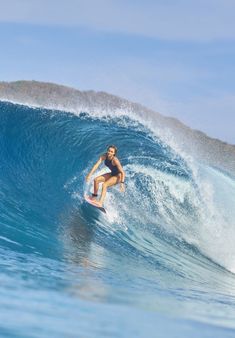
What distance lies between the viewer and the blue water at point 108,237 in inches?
214

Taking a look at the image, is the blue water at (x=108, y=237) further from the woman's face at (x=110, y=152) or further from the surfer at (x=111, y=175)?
the woman's face at (x=110, y=152)

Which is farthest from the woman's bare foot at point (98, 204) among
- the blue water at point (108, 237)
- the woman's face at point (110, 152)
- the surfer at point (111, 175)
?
the woman's face at point (110, 152)

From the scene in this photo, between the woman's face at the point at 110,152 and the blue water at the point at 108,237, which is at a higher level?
the woman's face at the point at 110,152

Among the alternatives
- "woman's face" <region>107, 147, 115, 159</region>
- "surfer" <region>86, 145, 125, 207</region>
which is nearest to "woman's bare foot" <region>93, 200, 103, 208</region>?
"surfer" <region>86, 145, 125, 207</region>

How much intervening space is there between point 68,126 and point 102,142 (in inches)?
47.0


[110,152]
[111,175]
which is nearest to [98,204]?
[111,175]

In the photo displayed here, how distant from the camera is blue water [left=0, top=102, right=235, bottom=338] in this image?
17.8 feet

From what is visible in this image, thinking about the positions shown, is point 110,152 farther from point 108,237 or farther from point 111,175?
point 108,237

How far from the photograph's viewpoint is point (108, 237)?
11.0m

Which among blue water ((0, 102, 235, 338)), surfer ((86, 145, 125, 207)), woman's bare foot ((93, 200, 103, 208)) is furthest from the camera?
surfer ((86, 145, 125, 207))

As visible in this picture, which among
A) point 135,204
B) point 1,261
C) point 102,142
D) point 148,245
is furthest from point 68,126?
point 1,261

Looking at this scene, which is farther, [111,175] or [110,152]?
[111,175]

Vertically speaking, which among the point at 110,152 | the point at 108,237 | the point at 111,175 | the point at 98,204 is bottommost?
the point at 108,237

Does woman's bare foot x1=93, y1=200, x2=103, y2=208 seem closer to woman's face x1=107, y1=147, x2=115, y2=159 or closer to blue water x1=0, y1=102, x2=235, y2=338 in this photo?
blue water x1=0, y1=102, x2=235, y2=338
